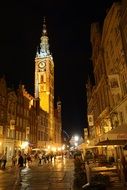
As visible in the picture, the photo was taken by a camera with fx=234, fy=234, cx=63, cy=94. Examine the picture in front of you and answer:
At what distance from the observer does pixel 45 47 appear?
123 metres

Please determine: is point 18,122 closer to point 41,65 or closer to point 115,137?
point 115,137

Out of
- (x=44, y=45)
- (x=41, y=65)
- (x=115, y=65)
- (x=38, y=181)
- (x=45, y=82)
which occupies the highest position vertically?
(x=44, y=45)

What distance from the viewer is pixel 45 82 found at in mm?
109562

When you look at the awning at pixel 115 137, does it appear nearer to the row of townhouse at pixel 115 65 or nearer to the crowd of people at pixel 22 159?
the row of townhouse at pixel 115 65

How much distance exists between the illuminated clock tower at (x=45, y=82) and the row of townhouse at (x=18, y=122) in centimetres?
1606

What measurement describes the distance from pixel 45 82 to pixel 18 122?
165ft

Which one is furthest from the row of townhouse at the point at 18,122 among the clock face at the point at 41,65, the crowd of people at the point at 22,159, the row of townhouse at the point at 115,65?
the clock face at the point at 41,65

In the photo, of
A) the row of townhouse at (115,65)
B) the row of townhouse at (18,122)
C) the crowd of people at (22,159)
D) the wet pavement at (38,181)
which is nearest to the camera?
the wet pavement at (38,181)

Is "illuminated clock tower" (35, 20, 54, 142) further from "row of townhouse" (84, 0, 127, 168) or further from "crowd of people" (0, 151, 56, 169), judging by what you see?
"row of townhouse" (84, 0, 127, 168)

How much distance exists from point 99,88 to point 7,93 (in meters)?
25.7

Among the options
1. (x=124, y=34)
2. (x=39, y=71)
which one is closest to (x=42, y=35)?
(x=39, y=71)

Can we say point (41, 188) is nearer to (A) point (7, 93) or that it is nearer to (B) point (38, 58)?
(A) point (7, 93)

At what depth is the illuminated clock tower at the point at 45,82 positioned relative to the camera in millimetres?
103500

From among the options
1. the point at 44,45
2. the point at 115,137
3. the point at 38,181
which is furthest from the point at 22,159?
the point at 44,45
